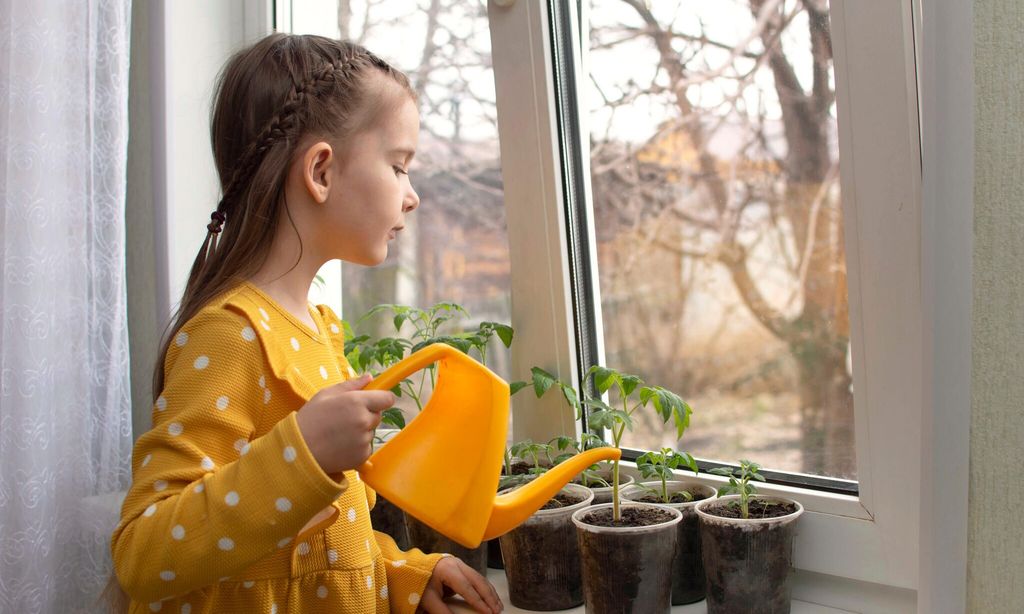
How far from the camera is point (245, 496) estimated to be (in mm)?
699

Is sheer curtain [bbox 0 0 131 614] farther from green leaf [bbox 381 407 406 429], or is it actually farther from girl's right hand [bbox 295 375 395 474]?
girl's right hand [bbox 295 375 395 474]

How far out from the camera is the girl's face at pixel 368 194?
35.1 inches

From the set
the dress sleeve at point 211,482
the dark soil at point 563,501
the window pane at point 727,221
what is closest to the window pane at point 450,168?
the window pane at point 727,221

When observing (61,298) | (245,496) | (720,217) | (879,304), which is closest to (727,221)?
(720,217)

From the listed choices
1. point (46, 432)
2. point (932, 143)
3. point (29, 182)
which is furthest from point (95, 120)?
point (932, 143)

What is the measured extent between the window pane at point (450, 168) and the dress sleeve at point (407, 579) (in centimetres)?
48

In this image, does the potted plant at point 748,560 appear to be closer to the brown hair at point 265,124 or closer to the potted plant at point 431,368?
the potted plant at point 431,368

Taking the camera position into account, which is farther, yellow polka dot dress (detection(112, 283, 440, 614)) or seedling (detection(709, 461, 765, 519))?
seedling (detection(709, 461, 765, 519))

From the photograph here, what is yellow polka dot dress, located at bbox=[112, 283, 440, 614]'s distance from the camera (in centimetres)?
70

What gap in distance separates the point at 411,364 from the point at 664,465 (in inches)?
17.1

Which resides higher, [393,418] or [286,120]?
[286,120]

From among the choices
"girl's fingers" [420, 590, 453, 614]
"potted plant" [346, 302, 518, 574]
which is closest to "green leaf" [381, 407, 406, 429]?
"potted plant" [346, 302, 518, 574]

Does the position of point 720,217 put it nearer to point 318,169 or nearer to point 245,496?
point 318,169

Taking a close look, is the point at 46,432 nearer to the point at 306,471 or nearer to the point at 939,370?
the point at 306,471
